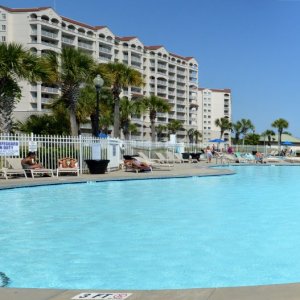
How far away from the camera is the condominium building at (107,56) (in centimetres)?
8494

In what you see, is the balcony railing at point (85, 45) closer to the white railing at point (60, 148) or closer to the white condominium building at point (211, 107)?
the white condominium building at point (211, 107)

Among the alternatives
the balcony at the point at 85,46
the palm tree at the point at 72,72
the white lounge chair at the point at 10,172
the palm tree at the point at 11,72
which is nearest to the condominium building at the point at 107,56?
the balcony at the point at 85,46

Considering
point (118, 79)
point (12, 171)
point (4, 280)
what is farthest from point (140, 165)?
point (4, 280)

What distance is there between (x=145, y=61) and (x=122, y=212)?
Answer: 114 meters

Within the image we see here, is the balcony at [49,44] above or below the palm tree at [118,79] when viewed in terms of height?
above

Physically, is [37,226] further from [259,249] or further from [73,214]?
[259,249]

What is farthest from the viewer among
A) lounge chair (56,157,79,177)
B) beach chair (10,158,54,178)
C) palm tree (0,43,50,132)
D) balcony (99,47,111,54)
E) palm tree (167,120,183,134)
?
palm tree (167,120,183,134)

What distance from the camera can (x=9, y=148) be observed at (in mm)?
19016

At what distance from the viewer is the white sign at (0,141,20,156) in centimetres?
1880

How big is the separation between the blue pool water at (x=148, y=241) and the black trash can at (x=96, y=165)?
777cm

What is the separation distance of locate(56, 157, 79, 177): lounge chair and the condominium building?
38836mm

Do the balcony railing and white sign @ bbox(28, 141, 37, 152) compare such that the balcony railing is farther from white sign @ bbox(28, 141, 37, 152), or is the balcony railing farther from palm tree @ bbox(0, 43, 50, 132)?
white sign @ bbox(28, 141, 37, 152)

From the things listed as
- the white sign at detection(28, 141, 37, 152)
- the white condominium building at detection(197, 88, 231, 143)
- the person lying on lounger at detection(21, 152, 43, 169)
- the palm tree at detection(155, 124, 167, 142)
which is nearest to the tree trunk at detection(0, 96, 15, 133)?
the white sign at detection(28, 141, 37, 152)

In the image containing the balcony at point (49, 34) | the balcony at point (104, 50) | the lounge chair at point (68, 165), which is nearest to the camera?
the lounge chair at point (68, 165)
